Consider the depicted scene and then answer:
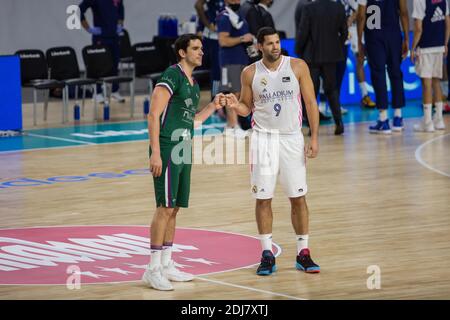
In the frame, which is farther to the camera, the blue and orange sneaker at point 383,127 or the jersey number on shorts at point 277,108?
the blue and orange sneaker at point 383,127

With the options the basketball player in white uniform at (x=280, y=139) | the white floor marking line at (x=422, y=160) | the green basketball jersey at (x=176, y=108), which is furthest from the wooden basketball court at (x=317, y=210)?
the green basketball jersey at (x=176, y=108)

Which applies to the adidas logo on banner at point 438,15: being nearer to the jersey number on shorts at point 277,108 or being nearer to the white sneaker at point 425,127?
the white sneaker at point 425,127

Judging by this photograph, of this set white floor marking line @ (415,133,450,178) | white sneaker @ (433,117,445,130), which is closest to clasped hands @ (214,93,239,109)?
white floor marking line @ (415,133,450,178)

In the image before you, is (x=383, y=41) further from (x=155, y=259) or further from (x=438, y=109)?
(x=155, y=259)

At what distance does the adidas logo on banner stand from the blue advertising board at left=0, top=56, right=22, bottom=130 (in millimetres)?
6204

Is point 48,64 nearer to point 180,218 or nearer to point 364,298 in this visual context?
point 180,218

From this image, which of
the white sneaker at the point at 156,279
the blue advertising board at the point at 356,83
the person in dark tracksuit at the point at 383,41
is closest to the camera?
the white sneaker at the point at 156,279

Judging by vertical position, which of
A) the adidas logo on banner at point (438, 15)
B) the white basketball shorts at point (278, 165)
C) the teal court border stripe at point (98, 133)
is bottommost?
the teal court border stripe at point (98, 133)

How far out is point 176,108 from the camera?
793cm

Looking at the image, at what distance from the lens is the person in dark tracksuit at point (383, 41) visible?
15.8 m

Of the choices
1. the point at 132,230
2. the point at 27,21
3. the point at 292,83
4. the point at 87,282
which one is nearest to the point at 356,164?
the point at 132,230

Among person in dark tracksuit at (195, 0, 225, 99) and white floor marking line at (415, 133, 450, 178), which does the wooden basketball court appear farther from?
person in dark tracksuit at (195, 0, 225, 99)

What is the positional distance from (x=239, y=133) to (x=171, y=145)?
8355 millimetres

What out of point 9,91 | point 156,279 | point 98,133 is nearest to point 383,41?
point 98,133
